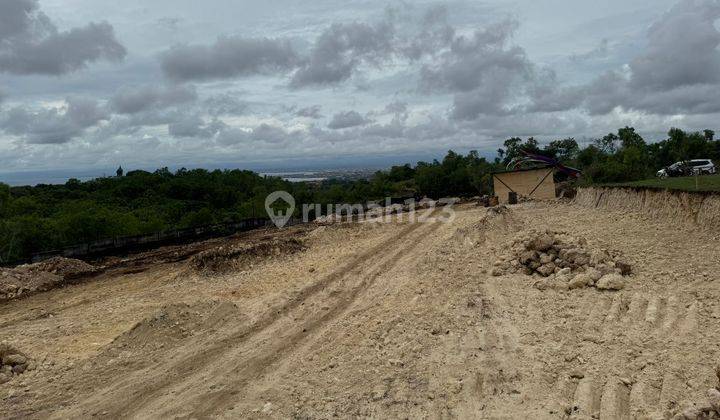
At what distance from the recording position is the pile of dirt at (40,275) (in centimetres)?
1170

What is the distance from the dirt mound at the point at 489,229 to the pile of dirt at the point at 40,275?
9.63 metres

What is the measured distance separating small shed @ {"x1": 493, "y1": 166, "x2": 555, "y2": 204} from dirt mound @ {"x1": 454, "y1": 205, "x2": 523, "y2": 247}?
8.03 m

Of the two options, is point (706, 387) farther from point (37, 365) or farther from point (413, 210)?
point (413, 210)

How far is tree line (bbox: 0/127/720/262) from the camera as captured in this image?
24.4 meters

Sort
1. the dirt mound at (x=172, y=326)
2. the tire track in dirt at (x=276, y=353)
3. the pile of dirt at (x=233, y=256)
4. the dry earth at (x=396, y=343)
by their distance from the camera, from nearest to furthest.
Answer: the dry earth at (x=396, y=343), the tire track in dirt at (x=276, y=353), the dirt mound at (x=172, y=326), the pile of dirt at (x=233, y=256)

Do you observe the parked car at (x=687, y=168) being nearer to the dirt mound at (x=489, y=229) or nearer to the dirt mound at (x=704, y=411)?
the dirt mound at (x=489, y=229)

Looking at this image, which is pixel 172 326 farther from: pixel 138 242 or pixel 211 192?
pixel 211 192

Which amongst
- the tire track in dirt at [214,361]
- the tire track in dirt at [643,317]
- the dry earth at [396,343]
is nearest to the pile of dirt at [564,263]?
the dry earth at [396,343]

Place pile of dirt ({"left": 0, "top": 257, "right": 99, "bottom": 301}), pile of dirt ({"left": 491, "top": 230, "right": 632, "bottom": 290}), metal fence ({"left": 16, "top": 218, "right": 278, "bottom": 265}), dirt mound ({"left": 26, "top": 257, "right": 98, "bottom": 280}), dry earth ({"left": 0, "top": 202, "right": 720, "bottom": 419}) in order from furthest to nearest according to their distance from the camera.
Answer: metal fence ({"left": 16, "top": 218, "right": 278, "bottom": 265}), dirt mound ({"left": 26, "top": 257, "right": 98, "bottom": 280}), pile of dirt ({"left": 0, "top": 257, "right": 99, "bottom": 301}), pile of dirt ({"left": 491, "top": 230, "right": 632, "bottom": 290}), dry earth ({"left": 0, "top": 202, "right": 720, "bottom": 419})

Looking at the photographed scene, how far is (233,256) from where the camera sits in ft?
43.0

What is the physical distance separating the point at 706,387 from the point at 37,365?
7.69 metres

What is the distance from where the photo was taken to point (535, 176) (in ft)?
81.2

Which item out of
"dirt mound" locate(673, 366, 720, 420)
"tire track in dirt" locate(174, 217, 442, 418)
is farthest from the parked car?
"dirt mound" locate(673, 366, 720, 420)

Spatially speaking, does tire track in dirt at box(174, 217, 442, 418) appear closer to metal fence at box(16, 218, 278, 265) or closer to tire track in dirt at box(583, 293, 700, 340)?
tire track in dirt at box(583, 293, 700, 340)
